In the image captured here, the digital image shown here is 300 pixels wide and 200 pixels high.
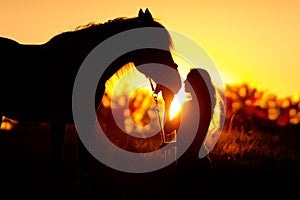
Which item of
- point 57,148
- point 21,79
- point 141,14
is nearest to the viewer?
point 57,148

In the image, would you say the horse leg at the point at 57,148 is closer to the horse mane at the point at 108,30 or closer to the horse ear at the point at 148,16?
the horse mane at the point at 108,30

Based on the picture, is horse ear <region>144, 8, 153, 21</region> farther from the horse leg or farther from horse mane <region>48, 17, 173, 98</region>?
the horse leg

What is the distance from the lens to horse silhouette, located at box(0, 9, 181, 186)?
22.1 ft

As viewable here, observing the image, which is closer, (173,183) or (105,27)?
(173,183)

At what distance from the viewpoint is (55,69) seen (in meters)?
7.13

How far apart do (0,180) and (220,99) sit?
339cm

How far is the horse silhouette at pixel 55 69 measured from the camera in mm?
6723

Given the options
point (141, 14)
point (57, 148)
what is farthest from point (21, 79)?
point (141, 14)

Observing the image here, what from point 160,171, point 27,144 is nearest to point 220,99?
point 160,171

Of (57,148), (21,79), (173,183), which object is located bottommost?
(173,183)

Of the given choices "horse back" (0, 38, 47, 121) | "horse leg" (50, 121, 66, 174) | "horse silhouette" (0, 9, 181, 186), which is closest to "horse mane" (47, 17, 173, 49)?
"horse silhouette" (0, 9, 181, 186)

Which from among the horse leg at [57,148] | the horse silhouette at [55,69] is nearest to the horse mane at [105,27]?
the horse silhouette at [55,69]

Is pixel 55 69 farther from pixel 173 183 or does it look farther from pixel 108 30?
pixel 173 183

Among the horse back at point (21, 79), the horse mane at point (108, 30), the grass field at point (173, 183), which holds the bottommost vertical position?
the grass field at point (173, 183)
